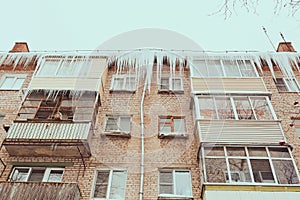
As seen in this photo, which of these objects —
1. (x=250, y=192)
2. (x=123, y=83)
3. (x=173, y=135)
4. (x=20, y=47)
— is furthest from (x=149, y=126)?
(x=20, y=47)

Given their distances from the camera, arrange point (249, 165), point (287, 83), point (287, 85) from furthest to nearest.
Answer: point (287, 83) < point (287, 85) < point (249, 165)

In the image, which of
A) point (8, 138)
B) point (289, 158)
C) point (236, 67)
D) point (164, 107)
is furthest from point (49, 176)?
point (236, 67)

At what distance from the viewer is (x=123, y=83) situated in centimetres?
1270

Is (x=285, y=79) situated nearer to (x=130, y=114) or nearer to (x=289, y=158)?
(x=289, y=158)

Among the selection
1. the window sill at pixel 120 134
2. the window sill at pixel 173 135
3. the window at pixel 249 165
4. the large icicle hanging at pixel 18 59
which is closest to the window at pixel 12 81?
the large icicle hanging at pixel 18 59

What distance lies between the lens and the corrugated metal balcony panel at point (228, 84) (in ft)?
36.3

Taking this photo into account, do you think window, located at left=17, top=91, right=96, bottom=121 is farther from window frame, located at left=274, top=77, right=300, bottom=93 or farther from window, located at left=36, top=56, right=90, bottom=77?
window frame, located at left=274, top=77, right=300, bottom=93

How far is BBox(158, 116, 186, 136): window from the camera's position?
1031 cm

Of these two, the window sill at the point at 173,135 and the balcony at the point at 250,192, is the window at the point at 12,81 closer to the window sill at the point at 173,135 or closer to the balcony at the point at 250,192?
the window sill at the point at 173,135

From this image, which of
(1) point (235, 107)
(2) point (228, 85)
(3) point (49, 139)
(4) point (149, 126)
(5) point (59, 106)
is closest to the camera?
(3) point (49, 139)

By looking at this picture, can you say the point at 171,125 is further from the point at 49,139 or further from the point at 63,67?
the point at 63,67

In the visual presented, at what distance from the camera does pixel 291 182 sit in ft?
25.7

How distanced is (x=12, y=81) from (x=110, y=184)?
23.0 feet

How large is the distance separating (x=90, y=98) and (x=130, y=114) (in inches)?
62.1
